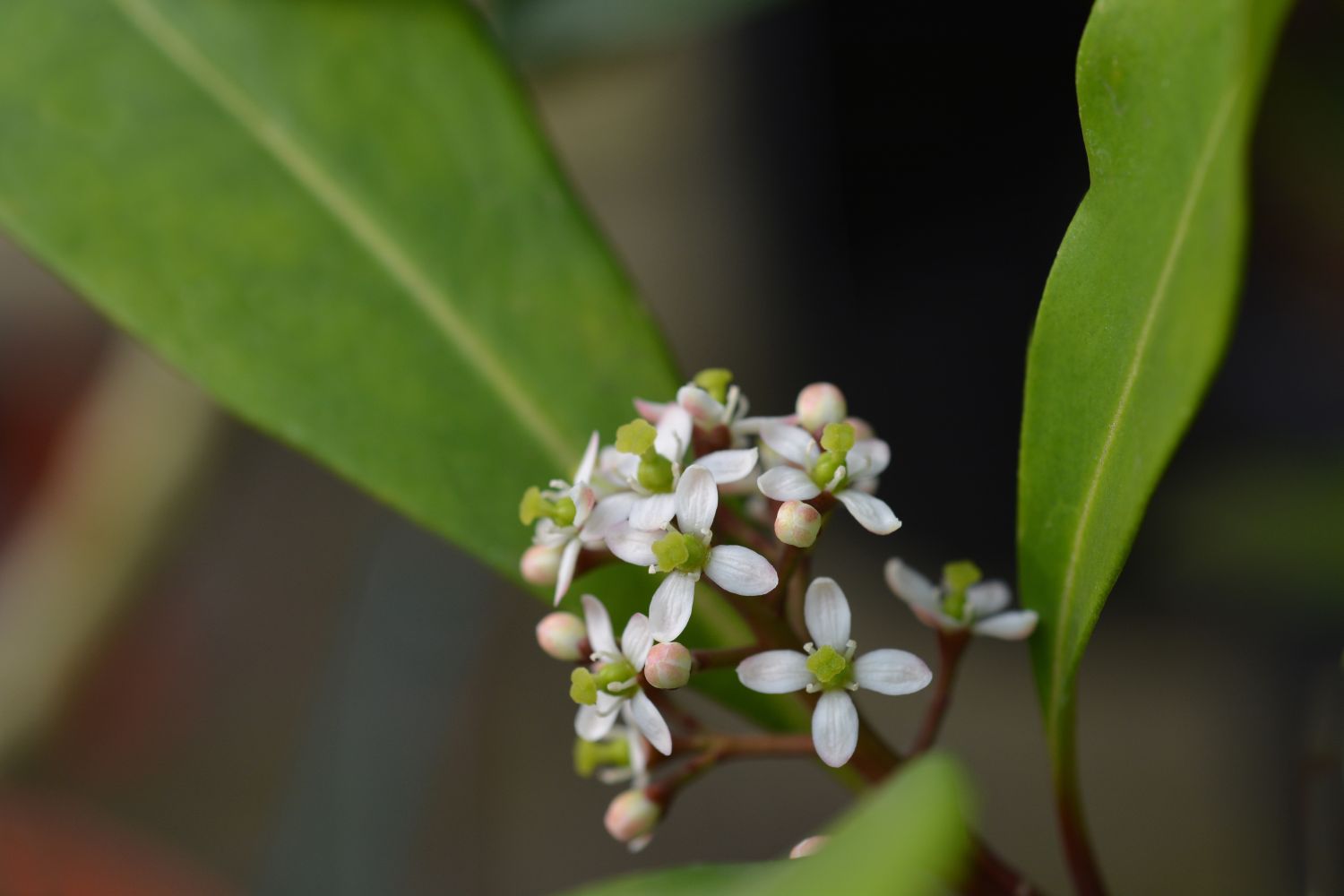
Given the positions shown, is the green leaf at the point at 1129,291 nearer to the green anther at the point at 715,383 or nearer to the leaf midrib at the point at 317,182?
the green anther at the point at 715,383

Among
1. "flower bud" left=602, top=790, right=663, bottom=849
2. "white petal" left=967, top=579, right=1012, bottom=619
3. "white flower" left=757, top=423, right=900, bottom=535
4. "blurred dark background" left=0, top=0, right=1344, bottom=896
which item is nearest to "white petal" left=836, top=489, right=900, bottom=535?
"white flower" left=757, top=423, right=900, bottom=535

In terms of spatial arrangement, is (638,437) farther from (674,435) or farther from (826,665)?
(826,665)

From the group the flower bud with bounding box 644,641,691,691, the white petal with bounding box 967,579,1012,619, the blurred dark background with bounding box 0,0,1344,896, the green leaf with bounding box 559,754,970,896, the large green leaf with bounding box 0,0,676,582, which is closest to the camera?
the green leaf with bounding box 559,754,970,896

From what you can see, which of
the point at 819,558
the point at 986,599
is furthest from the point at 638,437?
the point at 819,558

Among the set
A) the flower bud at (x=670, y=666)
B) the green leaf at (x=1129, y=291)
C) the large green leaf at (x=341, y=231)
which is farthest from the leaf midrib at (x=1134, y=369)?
the large green leaf at (x=341, y=231)

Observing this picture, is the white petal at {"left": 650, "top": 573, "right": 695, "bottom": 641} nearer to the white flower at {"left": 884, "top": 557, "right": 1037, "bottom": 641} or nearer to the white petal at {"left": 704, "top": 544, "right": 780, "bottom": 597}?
the white petal at {"left": 704, "top": 544, "right": 780, "bottom": 597}

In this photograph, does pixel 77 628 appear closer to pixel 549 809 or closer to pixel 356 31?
pixel 549 809

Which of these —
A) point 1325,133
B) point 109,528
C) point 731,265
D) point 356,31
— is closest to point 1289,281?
point 1325,133
